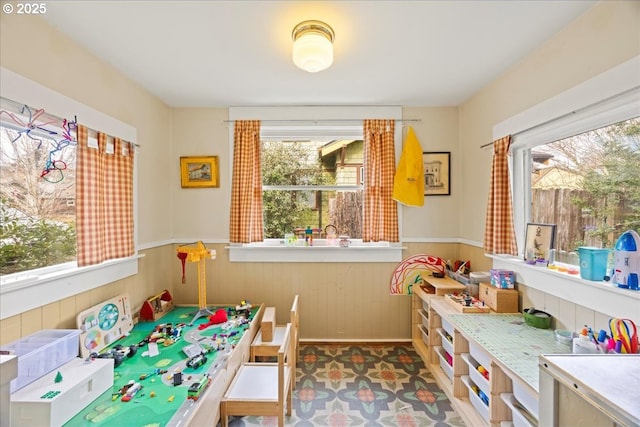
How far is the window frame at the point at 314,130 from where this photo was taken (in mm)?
2748

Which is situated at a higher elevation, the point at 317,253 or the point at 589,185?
the point at 589,185

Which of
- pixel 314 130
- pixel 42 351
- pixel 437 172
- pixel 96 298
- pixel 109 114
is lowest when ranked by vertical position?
pixel 42 351

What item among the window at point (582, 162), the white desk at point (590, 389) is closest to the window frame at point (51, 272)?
the white desk at point (590, 389)

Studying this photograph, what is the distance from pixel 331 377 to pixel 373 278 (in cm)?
98

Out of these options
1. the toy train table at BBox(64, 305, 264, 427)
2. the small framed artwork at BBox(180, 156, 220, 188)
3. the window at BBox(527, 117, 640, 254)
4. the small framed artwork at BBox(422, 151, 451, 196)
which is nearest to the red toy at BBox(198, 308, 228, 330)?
the toy train table at BBox(64, 305, 264, 427)

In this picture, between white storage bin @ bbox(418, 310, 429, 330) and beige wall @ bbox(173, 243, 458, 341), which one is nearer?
white storage bin @ bbox(418, 310, 429, 330)

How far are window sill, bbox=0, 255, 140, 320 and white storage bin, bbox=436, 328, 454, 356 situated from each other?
2.53m

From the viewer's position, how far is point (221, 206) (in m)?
2.83

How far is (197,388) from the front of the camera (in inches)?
57.6

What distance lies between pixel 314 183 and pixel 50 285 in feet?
6.95

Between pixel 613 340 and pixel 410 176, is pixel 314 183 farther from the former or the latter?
pixel 613 340

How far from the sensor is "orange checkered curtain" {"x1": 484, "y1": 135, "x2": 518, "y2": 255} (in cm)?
209

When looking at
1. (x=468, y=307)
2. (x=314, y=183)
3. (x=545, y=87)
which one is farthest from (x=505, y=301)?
(x=314, y=183)

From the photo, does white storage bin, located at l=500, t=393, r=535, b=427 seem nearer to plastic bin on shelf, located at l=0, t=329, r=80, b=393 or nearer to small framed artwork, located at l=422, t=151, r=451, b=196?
small framed artwork, located at l=422, t=151, r=451, b=196
